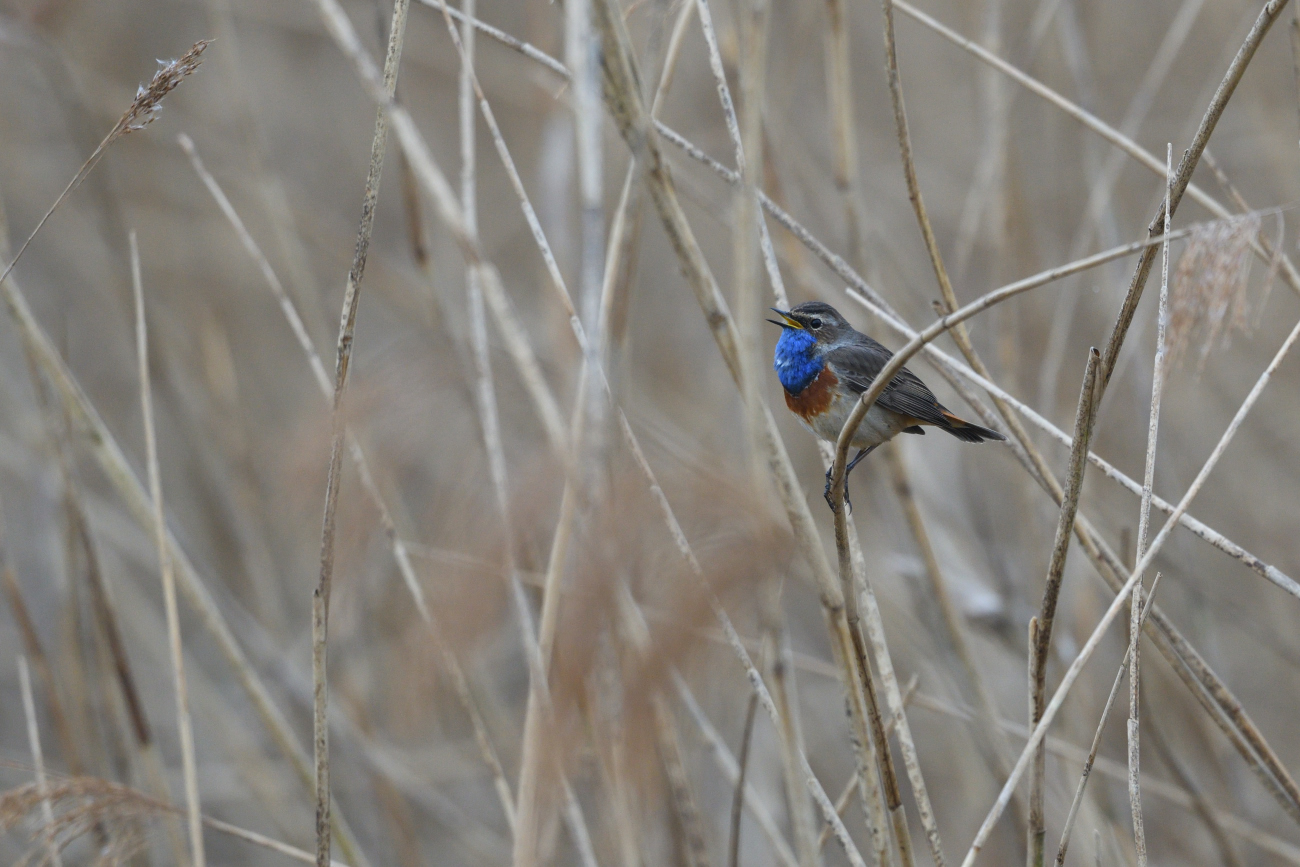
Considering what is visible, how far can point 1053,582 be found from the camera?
155cm

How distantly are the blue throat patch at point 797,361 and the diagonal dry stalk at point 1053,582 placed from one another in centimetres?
132

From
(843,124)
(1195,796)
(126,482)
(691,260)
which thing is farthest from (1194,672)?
(126,482)

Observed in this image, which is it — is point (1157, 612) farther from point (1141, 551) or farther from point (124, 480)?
point (124, 480)

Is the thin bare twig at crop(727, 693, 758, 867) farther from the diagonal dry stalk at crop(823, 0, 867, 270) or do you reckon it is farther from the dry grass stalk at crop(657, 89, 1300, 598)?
the diagonal dry stalk at crop(823, 0, 867, 270)

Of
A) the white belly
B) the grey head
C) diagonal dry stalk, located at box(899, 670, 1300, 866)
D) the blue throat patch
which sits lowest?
diagonal dry stalk, located at box(899, 670, 1300, 866)

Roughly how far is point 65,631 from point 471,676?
1307 millimetres

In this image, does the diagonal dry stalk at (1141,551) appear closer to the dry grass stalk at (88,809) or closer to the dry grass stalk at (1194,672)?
the dry grass stalk at (1194,672)

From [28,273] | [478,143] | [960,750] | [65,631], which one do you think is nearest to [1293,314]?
[960,750]

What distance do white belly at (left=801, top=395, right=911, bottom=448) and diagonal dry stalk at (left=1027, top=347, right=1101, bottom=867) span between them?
1001 mm

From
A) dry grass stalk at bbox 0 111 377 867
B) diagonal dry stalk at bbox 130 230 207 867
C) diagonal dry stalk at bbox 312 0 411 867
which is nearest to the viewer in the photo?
diagonal dry stalk at bbox 312 0 411 867

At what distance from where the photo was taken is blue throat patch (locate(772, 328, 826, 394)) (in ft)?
9.58

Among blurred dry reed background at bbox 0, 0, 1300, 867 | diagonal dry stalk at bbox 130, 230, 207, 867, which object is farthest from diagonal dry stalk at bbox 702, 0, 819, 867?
diagonal dry stalk at bbox 130, 230, 207, 867

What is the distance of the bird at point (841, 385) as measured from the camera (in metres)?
2.67

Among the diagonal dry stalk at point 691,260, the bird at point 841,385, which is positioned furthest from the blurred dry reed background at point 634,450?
the bird at point 841,385
